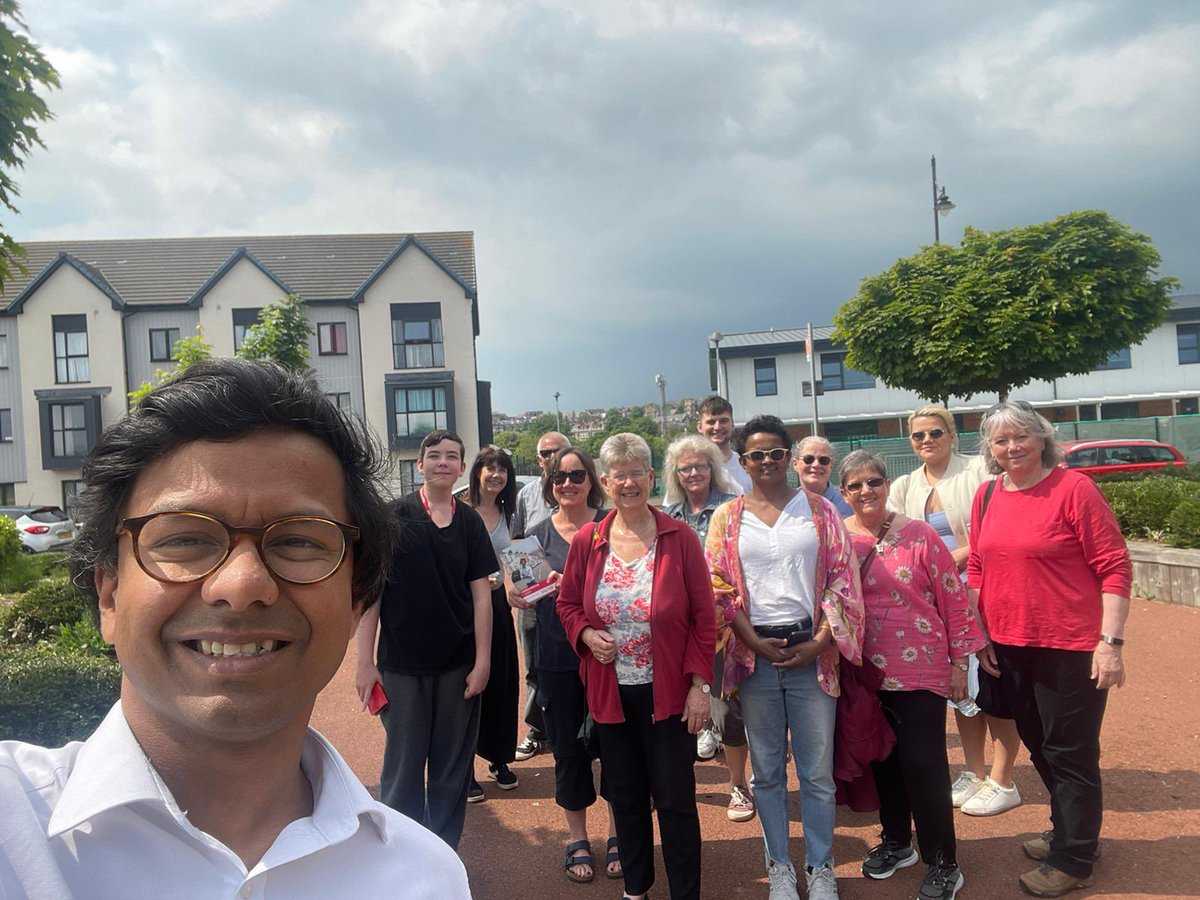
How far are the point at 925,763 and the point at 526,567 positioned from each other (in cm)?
222

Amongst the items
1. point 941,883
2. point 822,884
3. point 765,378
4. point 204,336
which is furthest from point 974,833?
point 765,378

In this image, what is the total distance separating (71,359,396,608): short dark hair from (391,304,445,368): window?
3231 cm

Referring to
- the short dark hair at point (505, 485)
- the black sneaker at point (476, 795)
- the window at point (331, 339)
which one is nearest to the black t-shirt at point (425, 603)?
the black sneaker at point (476, 795)

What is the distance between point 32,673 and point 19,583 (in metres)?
7.23

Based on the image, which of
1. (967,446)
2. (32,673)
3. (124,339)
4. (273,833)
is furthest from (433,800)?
(124,339)

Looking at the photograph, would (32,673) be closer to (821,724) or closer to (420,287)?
(821,724)

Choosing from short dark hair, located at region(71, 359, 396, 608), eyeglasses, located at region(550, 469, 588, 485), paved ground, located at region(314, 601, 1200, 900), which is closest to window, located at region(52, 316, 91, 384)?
paved ground, located at region(314, 601, 1200, 900)

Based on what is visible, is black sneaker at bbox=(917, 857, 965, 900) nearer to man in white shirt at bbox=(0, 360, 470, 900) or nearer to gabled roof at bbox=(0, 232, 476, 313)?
man in white shirt at bbox=(0, 360, 470, 900)

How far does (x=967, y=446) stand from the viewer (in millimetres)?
24547

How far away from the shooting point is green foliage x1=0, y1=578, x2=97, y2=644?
8.30m

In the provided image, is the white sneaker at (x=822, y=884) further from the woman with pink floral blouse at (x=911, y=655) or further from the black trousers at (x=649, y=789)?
the black trousers at (x=649, y=789)

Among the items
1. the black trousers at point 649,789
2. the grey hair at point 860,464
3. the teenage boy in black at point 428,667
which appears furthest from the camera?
the grey hair at point 860,464

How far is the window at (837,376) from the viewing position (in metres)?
38.4

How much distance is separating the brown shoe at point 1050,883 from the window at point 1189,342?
137ft
